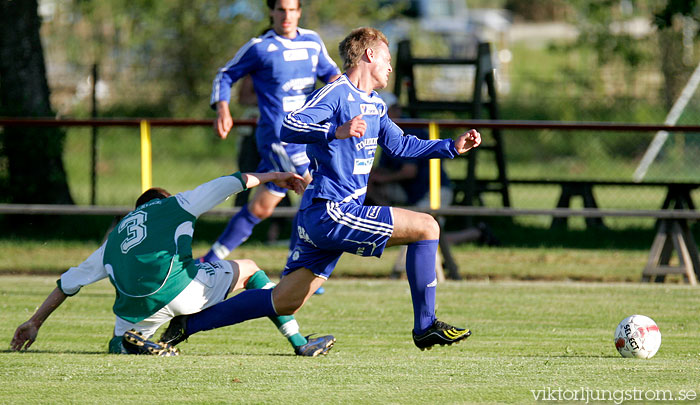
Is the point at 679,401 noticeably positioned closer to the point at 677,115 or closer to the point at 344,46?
the point at 344,46

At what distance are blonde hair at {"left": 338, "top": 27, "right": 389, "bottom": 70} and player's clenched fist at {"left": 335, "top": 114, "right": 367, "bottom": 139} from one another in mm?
535

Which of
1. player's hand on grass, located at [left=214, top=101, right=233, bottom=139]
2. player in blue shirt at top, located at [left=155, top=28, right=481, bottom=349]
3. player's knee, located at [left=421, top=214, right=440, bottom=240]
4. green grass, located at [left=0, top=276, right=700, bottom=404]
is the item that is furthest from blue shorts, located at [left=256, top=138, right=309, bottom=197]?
player's knee, located at [left=421, top=214, right=440, bottom=240]

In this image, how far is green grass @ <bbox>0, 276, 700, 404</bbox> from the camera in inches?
172

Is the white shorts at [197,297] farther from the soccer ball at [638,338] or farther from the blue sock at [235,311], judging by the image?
the soccer ball at [638,338]

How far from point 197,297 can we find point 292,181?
2.86 ft

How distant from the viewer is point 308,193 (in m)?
5.09

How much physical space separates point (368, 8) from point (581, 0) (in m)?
6.64

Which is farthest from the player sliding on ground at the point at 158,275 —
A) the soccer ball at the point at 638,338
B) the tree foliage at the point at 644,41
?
the tree foliage at the point at 644,41

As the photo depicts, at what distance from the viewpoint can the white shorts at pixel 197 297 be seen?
5289 mm

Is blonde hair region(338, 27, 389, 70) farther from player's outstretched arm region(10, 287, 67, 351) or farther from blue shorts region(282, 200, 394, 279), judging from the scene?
player's outstretched arm region(10, 287, 67, 351)

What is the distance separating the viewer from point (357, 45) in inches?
203

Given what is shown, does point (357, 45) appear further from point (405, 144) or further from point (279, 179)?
point (279, 179)

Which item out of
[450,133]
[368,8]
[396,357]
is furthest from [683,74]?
[396,357]

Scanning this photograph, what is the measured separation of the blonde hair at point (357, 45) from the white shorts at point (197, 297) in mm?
Answer: 1378
